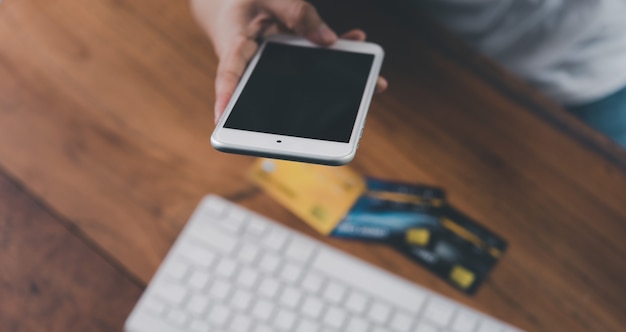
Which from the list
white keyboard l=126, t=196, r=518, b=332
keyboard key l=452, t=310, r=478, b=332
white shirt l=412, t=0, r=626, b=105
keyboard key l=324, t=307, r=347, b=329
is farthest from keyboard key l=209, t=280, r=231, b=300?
white shirt l=412, t=0, r=626, b=105

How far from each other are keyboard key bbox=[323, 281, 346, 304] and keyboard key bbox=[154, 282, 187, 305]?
145 mm

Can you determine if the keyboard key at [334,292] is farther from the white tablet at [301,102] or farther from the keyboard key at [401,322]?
the white tablet at [301,102]

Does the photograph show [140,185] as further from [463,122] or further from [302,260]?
[463,122]

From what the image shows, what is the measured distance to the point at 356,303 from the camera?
55cm

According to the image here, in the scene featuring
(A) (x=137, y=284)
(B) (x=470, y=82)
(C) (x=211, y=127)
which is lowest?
(A) (x=137, y=284)

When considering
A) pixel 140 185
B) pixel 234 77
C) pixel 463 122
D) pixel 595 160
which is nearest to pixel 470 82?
pixel 463 122

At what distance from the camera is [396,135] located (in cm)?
62

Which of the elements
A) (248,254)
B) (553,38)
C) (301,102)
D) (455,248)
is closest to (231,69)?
(301,102)

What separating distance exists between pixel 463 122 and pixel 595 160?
0.15 m

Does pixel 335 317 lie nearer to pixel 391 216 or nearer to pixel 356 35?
pixel 391 216

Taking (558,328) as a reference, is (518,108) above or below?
above

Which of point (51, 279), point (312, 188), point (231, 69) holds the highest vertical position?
point (231, 69)

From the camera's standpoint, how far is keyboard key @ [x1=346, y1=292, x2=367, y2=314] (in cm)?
55

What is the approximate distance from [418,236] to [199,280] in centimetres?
23
